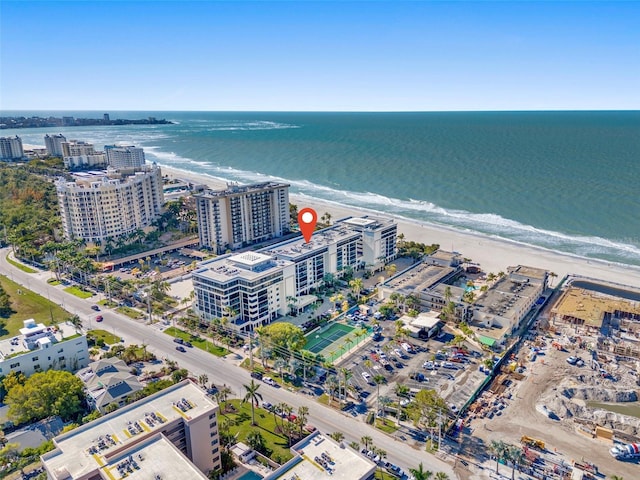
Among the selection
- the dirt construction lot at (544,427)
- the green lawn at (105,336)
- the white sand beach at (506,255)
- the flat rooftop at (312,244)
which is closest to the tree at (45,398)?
the green lawn at (105,336)

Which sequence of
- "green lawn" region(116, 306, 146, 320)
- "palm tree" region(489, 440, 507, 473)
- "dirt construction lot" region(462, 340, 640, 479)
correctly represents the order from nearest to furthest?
"palm tree" region(489, 440, 507, 473)
"dirt construction lot" region(462, 340, 640, 479)
"green lawn" region(116, 306, 146, 320)

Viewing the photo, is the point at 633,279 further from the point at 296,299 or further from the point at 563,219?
the point at 296,299

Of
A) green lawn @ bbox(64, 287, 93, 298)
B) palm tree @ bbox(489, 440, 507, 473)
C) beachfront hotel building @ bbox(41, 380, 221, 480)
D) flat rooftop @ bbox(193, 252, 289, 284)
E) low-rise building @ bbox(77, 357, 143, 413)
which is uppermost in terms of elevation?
flat rooftop @ bbox(193, 252, 289, 284)

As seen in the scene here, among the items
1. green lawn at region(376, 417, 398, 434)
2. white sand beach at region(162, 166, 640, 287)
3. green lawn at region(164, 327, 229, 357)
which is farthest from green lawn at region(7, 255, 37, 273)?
white sand beach at region(162, 166, 640, 287)

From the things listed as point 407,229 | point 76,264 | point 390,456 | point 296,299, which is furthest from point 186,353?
point 407,229

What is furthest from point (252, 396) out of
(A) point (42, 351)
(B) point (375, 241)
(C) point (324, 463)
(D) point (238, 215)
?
(D) point (238, 215)

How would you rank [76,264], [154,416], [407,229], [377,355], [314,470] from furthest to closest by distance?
[407,229] → [76,264] → [377,355] → [154,416] → [314,470]

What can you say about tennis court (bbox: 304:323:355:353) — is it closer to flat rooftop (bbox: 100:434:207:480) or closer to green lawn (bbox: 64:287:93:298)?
flat rooftop (bbox: 100:434:207:480)

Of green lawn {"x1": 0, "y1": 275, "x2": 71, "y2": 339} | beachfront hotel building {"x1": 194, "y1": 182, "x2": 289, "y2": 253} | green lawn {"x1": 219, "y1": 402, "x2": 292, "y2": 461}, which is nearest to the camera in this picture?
A: green lawn {"x1": 219, "y1": 402, "x2": 292, "y2": 461}
